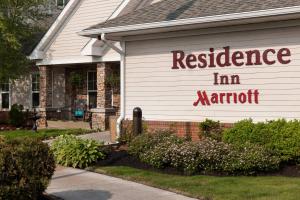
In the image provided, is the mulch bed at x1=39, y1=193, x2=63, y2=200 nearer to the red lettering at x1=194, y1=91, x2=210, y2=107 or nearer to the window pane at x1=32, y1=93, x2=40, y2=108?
the red lettering at x1=194, y1=91, x2=210, y2=107

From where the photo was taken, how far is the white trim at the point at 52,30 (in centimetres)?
2302

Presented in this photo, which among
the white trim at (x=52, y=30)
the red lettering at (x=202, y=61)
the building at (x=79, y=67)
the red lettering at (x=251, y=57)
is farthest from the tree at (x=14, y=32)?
the red lettering at (x=251, y=57)

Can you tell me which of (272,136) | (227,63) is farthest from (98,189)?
(227,63)

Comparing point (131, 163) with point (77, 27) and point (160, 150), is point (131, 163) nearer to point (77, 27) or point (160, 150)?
point (160, 150)

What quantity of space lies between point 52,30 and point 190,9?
32.9 feet

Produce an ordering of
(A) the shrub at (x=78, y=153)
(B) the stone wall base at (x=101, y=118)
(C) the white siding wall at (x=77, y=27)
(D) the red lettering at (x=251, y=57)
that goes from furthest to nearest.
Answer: (C) the white siding wall at (x=77, y=27) < (B) the stone wall base at (x=101, y=118) < (D) the red lettering at (x=251, y=57) < (A) the shrub at (x=78, y=153)

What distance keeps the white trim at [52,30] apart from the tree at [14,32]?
54 cm

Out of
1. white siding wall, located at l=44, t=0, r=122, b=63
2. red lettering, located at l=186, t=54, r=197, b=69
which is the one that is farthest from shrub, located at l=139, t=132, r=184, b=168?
white siding wall, located at l=44, t=0, r=122, b=63

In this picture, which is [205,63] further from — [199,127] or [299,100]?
[299,100]

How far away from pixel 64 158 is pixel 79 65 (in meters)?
11.6

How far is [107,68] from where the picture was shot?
835 inches

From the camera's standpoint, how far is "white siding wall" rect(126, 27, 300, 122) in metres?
13.1

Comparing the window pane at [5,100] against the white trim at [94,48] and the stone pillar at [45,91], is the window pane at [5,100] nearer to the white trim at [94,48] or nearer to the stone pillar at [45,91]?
the stone pillar at [45,91]

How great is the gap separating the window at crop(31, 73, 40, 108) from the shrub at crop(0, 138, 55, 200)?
17584 mm
